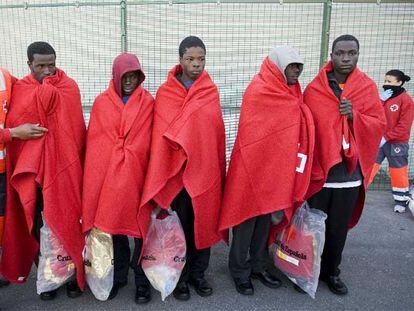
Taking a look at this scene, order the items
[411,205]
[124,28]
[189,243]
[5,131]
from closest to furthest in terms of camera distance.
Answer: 1. [5,131]
2. [189,243]
3. [411,205]
4. [124,28]

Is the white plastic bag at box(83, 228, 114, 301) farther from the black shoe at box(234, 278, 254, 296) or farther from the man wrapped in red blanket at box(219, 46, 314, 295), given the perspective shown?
the black shoe at box(234, 278, 254, 296)

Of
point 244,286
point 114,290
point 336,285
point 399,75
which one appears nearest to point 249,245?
point 244,286

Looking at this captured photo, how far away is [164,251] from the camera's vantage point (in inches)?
119

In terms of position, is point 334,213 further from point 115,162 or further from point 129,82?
point 129,82

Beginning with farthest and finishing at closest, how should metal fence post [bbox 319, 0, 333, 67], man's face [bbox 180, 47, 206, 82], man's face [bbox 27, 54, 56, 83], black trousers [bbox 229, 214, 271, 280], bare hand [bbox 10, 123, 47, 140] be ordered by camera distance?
metal fence post [bbox 319, 0, 333, 67] → black trousers [bbox 229, 214, 271, 280] → man's face [bbox 180, 47, 206, 82] → man's face [bbox 27, 54, 56, 83] → bare hand [bbox 10, 123, 47, 140]

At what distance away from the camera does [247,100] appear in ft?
9.78

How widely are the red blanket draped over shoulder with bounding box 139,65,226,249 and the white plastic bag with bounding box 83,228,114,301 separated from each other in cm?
34

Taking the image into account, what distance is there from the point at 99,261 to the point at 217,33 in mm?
3461

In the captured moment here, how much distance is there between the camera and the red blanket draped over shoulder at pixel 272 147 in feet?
9.52

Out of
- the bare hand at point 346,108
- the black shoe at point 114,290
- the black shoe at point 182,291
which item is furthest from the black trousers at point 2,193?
the bare hand at point 346,108

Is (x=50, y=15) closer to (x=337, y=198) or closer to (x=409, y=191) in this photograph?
(x=337, y=198)

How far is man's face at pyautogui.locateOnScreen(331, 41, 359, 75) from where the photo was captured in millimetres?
2929

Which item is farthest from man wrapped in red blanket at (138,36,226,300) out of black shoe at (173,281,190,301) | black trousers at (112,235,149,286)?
black shoe at (173,281,190,301)

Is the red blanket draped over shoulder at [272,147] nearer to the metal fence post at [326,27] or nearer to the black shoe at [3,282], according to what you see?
the black shoe at [3,282]
